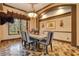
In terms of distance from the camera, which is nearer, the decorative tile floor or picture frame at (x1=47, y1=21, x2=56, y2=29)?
the decorative tile floor

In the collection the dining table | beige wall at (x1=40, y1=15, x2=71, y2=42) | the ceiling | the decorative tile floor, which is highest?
the ceiling

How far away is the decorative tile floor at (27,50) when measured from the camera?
9.85ft

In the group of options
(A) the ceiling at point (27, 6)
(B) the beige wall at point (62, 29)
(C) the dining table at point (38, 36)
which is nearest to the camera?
(A) the ceiling at point (27, 6)

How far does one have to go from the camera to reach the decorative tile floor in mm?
3002

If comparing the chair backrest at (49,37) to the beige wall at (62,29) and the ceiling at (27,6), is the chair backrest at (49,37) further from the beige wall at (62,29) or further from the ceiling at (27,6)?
the ceiling at (27,6)

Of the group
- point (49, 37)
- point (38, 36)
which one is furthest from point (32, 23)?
point (49, 37)

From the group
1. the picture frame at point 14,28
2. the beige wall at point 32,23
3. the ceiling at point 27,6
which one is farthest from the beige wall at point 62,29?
the picture frame at point 14,28

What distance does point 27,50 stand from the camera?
10.4ft

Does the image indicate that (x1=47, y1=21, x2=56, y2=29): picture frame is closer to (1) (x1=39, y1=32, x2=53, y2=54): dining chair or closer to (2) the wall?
(1) (x1=39, y1=32, x2=53, y2=54): dining chair

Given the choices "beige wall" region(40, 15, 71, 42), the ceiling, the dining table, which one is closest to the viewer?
the ceiling

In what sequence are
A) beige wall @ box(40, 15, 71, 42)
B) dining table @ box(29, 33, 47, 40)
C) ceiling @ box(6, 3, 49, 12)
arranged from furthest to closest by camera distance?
dining table @ box(29, 33, 47, 40), beige wall @ box(40, 15, 71, 42), ceiling @ box(6, 3, 49, 12)

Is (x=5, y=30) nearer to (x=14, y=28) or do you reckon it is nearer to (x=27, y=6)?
(x=14, y=28)

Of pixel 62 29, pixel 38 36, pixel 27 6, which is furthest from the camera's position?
pixel 38 36

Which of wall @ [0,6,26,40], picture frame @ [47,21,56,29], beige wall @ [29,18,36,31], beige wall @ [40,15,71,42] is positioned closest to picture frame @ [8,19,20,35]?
wall @ [0,6,26,40]
